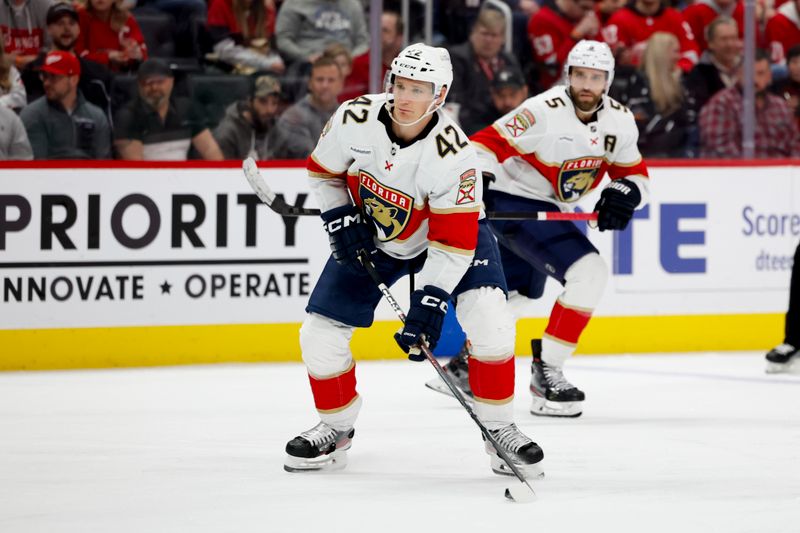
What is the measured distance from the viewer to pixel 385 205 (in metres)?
3.35

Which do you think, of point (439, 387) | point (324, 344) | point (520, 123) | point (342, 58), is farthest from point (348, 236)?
point (342, 58)

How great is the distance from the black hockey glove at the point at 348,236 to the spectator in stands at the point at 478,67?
274 centimetres

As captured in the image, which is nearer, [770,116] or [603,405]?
[603,405]

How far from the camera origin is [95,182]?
5445 mm

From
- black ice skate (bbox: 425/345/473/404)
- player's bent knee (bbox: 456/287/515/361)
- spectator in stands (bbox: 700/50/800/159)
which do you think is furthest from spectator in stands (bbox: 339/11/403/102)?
A: player's bent knee (bbox: 456/287/515/361)

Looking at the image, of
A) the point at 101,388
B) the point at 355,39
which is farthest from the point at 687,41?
the point at 101,388

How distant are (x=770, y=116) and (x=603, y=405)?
2.60m

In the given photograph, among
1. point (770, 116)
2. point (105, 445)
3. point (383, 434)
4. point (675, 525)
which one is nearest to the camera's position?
point (675, 525)

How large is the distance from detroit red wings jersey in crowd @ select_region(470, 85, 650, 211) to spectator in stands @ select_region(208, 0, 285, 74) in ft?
5.27

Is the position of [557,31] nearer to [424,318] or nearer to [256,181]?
[256,181]

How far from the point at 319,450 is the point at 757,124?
3.99 m

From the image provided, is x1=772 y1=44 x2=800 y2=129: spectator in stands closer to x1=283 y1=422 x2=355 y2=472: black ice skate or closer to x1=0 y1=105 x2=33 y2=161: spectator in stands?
x1=0 y1=105 x2=33 y2=161: spectator in stands

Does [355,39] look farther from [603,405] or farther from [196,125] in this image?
[603,405]

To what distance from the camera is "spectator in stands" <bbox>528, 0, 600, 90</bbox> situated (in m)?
6.37
